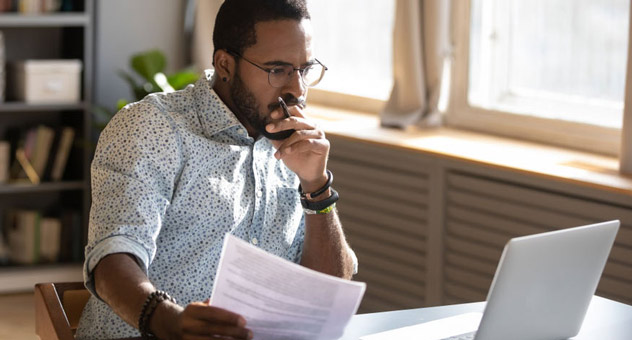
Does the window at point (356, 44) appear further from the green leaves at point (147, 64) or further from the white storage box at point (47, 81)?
the white storage box at point (47, 81)

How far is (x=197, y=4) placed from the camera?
173 inches

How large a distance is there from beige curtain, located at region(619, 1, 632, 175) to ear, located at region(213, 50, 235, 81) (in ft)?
4.67

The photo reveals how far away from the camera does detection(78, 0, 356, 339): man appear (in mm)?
1796

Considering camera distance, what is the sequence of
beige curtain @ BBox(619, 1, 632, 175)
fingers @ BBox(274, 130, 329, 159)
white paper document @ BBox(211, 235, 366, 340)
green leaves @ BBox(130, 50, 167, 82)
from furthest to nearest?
green leaves @ BBox(130, 50, 167, 82), beige curtain @ BBox(619, 1, 632, 175), fingers @ BBox(274, 130, 329, 159), white paper document @ BBox(211, 235, 366, 340)

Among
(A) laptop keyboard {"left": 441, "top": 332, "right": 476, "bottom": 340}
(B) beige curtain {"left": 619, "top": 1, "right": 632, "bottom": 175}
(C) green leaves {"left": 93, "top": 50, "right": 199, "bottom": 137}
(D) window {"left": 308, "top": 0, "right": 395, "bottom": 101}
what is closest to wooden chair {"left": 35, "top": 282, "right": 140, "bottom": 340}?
(A) laptop keyboard {"left": 441, "top": 332, "right": 476, "bottom": 340}

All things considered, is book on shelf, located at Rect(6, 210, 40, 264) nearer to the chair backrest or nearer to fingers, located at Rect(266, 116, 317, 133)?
the chair backrest

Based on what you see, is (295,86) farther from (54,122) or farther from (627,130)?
(54,122)

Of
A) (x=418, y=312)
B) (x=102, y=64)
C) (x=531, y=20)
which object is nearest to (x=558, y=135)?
(x=531, y=20)

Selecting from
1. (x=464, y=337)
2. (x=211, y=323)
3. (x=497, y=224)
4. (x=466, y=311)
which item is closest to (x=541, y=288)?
(x=464, y=337)

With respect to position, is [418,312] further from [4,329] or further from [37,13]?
[37,13]

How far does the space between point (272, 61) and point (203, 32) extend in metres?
2.54

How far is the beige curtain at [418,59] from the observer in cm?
365

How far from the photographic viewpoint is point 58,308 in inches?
70.7

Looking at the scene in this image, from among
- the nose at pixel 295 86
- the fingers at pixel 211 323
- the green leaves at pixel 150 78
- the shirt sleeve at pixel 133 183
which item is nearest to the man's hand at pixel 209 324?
the fingers at pixel 211 323
